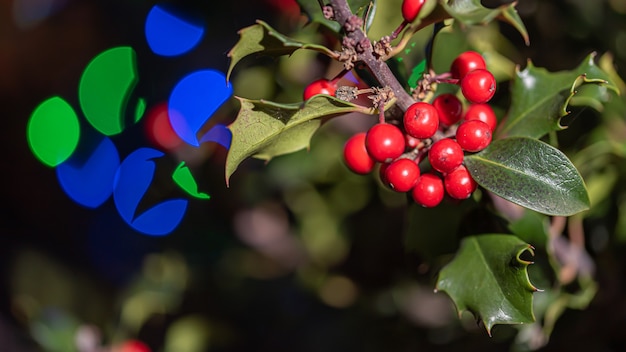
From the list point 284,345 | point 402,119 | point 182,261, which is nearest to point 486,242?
point 402,119

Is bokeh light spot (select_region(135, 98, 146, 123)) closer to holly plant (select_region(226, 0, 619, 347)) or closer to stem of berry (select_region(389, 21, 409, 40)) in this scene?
holly plant (select_region(226, 0, 619, 347))

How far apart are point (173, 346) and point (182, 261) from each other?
11.1 inches

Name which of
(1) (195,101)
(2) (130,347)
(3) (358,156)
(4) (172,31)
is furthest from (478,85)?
(4) (172,31)

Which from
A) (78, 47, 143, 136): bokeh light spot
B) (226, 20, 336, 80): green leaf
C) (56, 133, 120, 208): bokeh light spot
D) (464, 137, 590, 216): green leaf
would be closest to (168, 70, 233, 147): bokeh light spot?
(78, 47, 143, 136): bokeh light spot

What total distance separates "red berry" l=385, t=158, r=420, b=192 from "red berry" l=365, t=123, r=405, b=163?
1 cm

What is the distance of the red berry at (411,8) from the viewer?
701 mm

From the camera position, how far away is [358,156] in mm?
786

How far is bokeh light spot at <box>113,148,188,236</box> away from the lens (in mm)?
1499

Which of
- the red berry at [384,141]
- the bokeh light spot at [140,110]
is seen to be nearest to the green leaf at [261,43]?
the red berry at [384,141]

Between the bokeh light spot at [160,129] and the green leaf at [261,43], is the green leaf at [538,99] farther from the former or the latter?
the bokeh light spot at [160,129]

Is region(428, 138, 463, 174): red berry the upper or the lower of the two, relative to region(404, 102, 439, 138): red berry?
lower

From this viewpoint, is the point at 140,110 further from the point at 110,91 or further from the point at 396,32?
the point at 396,32

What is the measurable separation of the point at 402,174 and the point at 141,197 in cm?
94

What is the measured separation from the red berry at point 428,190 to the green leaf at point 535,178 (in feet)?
0.15
